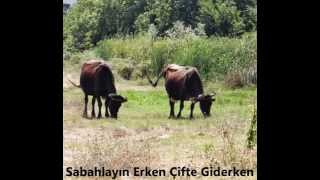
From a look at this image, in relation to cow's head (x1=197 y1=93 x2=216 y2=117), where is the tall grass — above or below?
above

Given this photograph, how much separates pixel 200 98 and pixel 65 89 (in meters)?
1.25

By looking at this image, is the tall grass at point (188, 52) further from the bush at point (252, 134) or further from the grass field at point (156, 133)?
the bush at point (252, 134)

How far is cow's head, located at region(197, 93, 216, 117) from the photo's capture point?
8484 mm

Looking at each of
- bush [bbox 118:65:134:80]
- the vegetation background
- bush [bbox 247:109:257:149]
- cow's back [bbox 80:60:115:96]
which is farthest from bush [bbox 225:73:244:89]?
cow's back [bbox 80:60:115:96]

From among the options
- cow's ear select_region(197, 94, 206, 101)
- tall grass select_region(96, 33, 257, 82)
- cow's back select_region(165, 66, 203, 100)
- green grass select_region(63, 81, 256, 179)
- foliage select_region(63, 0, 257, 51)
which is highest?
A: foliage select_region(63, 0, 257, 51)

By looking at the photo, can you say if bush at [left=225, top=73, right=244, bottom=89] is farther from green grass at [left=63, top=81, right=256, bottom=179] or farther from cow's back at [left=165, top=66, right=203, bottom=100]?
cow's back at [left=165, top=66, right=203, bottom=100]

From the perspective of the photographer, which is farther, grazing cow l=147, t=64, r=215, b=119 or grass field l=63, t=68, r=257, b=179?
grazing cow l=147, t=64, r=215, b=119

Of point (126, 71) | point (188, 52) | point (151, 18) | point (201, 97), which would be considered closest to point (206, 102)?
point (201, 97)

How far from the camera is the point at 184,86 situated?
856 cm

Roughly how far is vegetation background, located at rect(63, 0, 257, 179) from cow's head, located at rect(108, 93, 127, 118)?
0.06 meters

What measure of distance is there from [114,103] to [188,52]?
83 centimetres

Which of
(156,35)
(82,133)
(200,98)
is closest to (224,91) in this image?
(200,98)

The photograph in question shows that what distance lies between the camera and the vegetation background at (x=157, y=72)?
840 centimetres

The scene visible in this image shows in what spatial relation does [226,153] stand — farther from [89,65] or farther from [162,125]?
[89,65]
